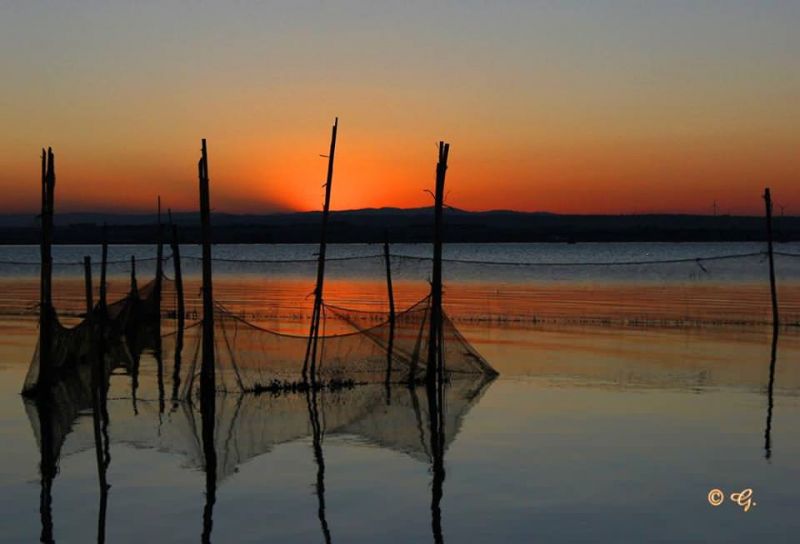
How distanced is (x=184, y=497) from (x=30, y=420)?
172 inches

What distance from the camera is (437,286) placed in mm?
16250

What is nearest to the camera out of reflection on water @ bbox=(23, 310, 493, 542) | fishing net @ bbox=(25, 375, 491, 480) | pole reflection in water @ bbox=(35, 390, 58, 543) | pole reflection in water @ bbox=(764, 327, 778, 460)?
pole reflection in water @ bbox=(35, 390, 58, 543)

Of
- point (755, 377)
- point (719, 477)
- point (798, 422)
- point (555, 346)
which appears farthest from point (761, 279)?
point (719, 477)

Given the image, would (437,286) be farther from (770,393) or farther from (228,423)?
(770,393)

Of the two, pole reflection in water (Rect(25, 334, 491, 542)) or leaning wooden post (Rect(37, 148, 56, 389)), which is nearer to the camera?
pole reflection in water (Rect(25, 334, 491, 542))

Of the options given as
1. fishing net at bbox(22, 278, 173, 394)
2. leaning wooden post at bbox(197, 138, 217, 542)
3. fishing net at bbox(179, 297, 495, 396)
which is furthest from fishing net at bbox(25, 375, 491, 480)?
fishing net at bbox(22, 278, 173, 394)

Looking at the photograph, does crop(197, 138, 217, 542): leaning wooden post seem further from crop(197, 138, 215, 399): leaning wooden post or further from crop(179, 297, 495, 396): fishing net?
crop(179, 297, 495, 396): fishing net

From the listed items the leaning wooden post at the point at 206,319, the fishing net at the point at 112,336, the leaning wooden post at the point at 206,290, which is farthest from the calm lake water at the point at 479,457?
the fishing net at the point at 112,336

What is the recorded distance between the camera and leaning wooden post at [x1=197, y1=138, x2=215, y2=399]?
14.0 metres

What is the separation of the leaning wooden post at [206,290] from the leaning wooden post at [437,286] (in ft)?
11.3

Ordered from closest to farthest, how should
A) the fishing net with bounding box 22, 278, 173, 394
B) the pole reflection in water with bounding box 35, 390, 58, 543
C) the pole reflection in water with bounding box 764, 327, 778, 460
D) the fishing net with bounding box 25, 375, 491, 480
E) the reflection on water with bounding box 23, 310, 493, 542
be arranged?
1. the pole reflection in water with bounding box 35, 390, 58, 543
2. the reflection on water with bounding box 23, 310, 493, 542
3. the pole reflection in water with bounding box 764, 327, 778, 460
4. the fishing net with bounding box 25, 375, 491, 480
5. the fishing net with bounding box 22, 278, 173, 394

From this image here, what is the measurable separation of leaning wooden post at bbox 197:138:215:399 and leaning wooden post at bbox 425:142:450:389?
11.3 ft

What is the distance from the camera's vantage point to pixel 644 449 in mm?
12016

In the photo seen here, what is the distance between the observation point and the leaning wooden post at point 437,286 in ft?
52.0
